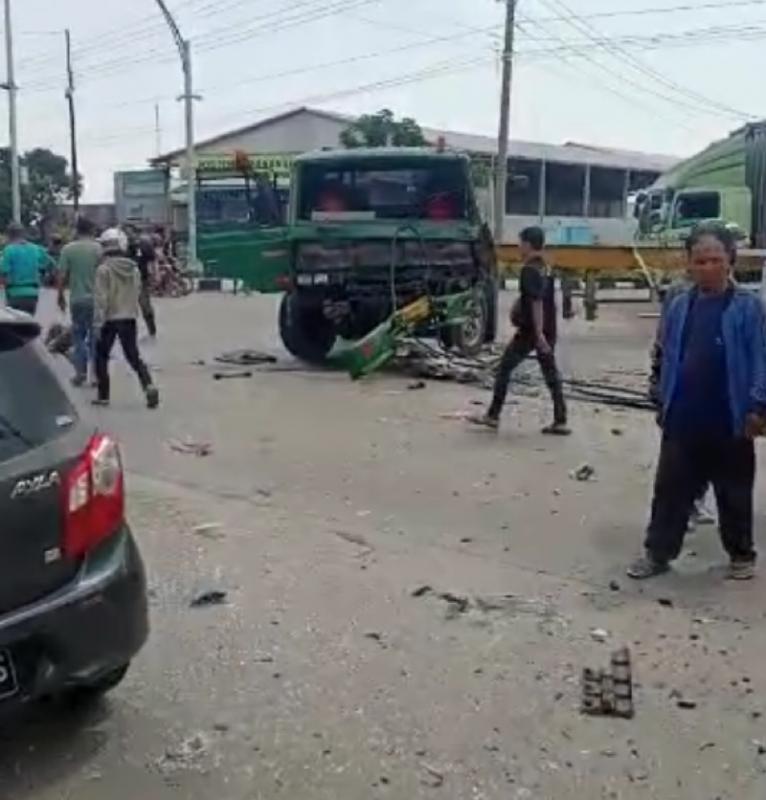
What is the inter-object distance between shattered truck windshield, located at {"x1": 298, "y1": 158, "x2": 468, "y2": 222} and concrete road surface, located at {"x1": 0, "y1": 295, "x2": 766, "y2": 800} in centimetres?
616

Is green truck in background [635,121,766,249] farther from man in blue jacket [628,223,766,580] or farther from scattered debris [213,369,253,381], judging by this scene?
man in blue jacket [628,223,766,580]

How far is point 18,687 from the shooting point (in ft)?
11.7

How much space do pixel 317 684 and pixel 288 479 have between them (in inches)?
155

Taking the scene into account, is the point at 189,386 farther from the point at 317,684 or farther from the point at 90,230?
the point at 317,684

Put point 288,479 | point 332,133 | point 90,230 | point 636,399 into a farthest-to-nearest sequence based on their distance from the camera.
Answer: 1. point 332,133
2. point 90,230
3. point 636,399
4. point 288,479

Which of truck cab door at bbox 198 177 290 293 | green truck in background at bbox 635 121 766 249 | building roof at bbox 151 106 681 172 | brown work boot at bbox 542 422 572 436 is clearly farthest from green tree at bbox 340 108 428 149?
brown work boot at bbox 542 422 572 436

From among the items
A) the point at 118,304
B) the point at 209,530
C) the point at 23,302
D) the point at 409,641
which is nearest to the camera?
the point at 409,641

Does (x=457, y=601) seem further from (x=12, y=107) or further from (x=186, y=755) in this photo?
(x=12, y=107)

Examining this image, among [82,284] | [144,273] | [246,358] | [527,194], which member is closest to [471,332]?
[246,358]

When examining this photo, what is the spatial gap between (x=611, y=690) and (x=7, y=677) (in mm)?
2031

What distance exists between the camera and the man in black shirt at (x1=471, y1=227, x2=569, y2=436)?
9914 millimetres

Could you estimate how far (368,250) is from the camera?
48.7 ft

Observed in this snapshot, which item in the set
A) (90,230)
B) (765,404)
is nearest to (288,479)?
(765,404)

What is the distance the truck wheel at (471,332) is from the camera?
14.8 metres
